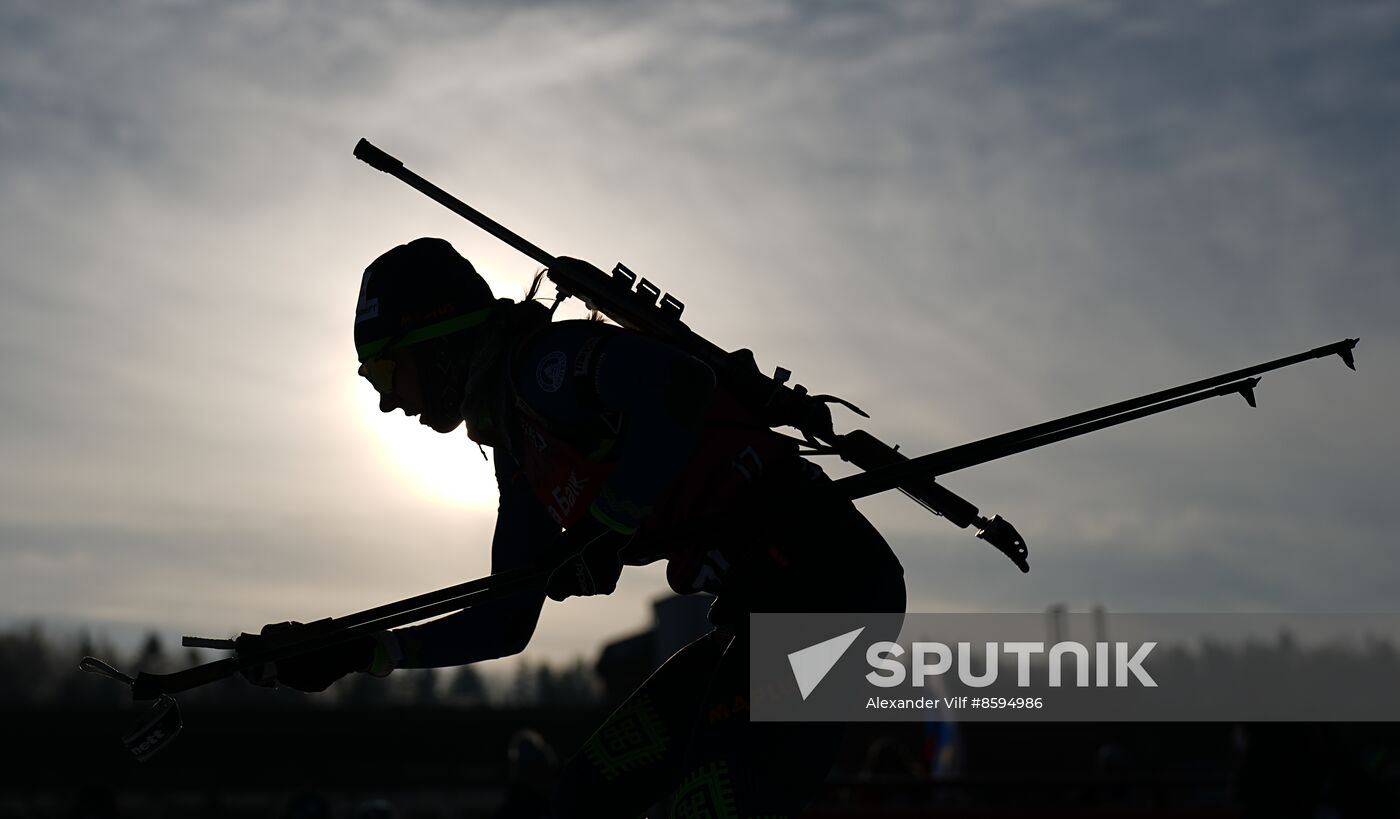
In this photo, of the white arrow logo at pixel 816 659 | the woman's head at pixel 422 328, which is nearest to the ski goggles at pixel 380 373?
the woman's head at pixel 422 328

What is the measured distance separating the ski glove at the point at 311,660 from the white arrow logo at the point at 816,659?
1.30 meters

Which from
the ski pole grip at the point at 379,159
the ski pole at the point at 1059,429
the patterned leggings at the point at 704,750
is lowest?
the patterned leggings at the point at 704,750

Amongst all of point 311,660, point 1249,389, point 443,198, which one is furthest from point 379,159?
point 1249,389

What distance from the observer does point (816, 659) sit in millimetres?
4043

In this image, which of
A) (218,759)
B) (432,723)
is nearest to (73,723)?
(218,759)

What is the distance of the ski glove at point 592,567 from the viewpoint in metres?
3.74

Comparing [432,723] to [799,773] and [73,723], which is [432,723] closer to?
[73,723]

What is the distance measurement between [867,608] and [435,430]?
1.47 metres

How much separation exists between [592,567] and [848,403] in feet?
3.91

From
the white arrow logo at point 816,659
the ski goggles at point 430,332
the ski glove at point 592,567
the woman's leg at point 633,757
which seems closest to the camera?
the ski glove at point 592,567

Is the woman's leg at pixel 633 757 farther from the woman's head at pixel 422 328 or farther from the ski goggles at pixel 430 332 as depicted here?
the ski goggles at pixel 430 332

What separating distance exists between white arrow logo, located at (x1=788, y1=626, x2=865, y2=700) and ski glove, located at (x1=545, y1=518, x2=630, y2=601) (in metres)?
0.58

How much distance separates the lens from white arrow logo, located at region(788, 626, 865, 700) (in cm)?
398

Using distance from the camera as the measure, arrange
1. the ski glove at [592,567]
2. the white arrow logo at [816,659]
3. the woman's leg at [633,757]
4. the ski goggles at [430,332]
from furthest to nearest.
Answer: the ski goggles at [430,332] < the woman's leg at [633,757] < the white arrow logo at [816,659] < the ski glove at [592,567]
